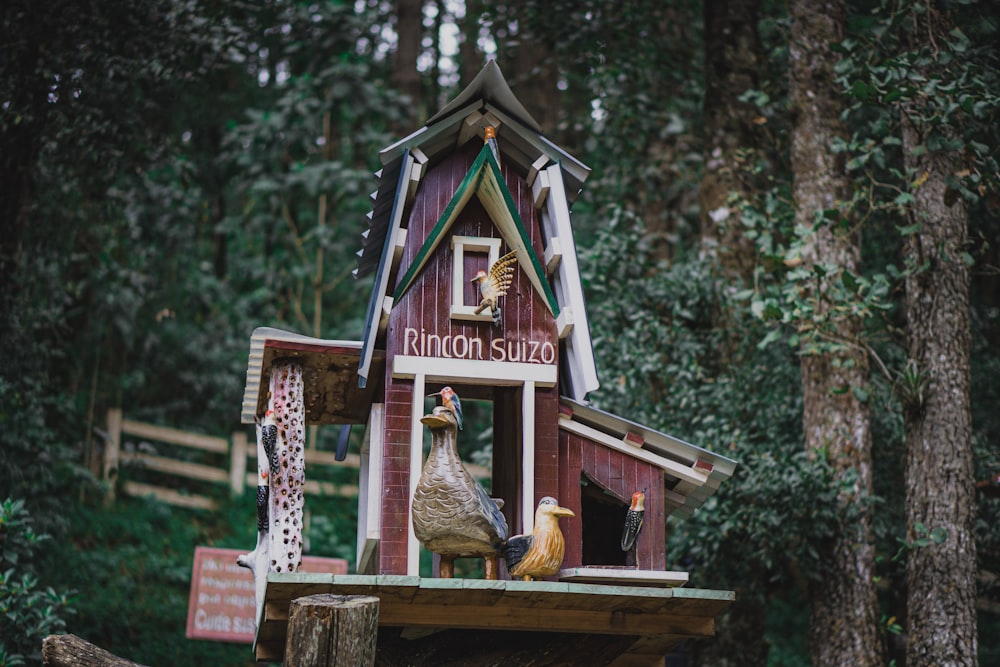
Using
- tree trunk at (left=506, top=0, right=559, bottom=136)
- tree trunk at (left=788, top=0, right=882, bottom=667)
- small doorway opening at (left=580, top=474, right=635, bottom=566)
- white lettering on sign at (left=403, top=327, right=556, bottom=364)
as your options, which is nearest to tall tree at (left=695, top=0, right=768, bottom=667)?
tree trunk at (left=788, top=0, right=882, bottom=667)

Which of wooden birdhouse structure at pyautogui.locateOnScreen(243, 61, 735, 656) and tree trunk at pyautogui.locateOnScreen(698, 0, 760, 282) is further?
tree trunk at pyautogui.locateOnScreen(698, 0, 760, 282)

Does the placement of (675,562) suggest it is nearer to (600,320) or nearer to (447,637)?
(600,320)

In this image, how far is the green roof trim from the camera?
22.0ft

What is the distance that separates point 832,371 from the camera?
368 inches

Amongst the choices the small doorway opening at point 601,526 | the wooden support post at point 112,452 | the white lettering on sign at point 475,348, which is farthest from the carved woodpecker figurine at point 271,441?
the wooden support post at point 112,452

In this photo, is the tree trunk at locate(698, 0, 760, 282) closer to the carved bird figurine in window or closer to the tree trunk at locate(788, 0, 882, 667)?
the tree trunk at locate(788, 0, 882, 667)

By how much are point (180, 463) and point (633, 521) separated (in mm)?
12333

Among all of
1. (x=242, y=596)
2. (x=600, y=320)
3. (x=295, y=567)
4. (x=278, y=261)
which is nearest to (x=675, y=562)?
(x=600, y=320)

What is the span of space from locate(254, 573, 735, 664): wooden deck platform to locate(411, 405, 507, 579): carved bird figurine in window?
281 millimetres

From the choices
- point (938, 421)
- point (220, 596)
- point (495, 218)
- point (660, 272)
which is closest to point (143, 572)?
point (220, 596)

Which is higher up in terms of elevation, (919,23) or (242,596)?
(919,23)

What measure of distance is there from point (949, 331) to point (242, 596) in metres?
7.54

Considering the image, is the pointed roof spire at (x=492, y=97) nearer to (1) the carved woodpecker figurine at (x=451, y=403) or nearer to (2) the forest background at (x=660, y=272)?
(1) the carved woodpecker figurine at (x=451, y=403)

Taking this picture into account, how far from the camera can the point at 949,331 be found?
8.47 m
